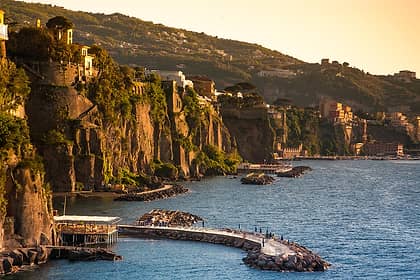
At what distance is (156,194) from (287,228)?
26911 mm

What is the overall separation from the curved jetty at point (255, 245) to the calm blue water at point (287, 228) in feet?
3.64

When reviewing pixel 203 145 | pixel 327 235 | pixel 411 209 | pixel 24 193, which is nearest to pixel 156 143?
pixel 203 145

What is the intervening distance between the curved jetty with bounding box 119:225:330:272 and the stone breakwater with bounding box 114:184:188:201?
26320 millimetres

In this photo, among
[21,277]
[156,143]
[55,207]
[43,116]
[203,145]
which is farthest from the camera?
[203,145]

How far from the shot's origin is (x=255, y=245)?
7494 centimetres

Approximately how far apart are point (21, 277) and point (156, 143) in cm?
8204

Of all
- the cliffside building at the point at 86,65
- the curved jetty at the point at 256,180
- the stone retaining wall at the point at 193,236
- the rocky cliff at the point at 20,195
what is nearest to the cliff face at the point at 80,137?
the cliffside building at the point at 86,65

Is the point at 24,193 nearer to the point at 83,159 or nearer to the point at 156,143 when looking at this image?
the point at 83,159

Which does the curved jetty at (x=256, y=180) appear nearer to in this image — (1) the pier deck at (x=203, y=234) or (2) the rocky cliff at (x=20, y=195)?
(1) the pier deck at (x=203, y=234)

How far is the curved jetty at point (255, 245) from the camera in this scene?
67.9 m

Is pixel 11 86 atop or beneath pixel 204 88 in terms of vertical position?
beneath

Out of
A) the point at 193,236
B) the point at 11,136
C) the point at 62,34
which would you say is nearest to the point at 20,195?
the point at 11,136

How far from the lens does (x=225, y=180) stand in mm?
147125

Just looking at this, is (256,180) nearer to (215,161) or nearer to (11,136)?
(215,161)
